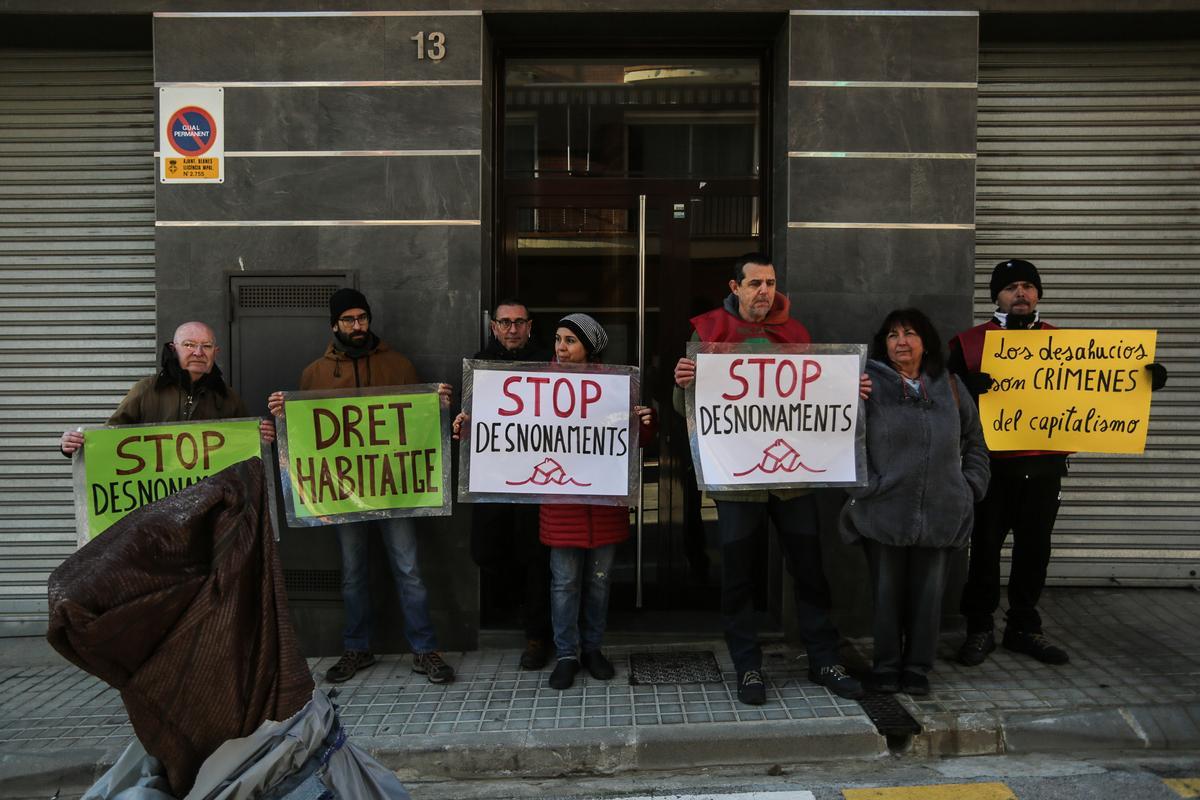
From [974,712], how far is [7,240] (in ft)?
22.8

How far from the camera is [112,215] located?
6.16 m

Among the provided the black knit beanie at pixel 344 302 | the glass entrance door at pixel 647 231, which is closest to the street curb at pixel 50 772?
the black knit beanie at pixel 344 302

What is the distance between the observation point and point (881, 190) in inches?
216

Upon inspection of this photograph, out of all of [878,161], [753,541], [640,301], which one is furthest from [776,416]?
[878,161]

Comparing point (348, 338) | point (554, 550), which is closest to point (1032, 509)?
point (554, 550)

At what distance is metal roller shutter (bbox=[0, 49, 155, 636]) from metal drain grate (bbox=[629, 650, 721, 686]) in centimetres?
406

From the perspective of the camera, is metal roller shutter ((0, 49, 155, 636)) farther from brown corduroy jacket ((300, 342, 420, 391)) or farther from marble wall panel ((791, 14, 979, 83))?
marble wall panel ((791, 14, 979, 83))

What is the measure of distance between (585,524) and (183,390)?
2417 millimetres

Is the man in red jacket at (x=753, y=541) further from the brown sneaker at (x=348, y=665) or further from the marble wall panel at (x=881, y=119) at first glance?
the brown sneaker at (x=348, y=665)

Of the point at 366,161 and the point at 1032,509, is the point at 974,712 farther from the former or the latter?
the point at 366,161

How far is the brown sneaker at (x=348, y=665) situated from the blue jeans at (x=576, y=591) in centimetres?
123

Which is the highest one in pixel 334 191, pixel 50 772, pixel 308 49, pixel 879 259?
pixel 308 49

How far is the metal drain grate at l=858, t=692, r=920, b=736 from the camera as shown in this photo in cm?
421

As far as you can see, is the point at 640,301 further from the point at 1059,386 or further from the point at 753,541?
the point at 1059,386
